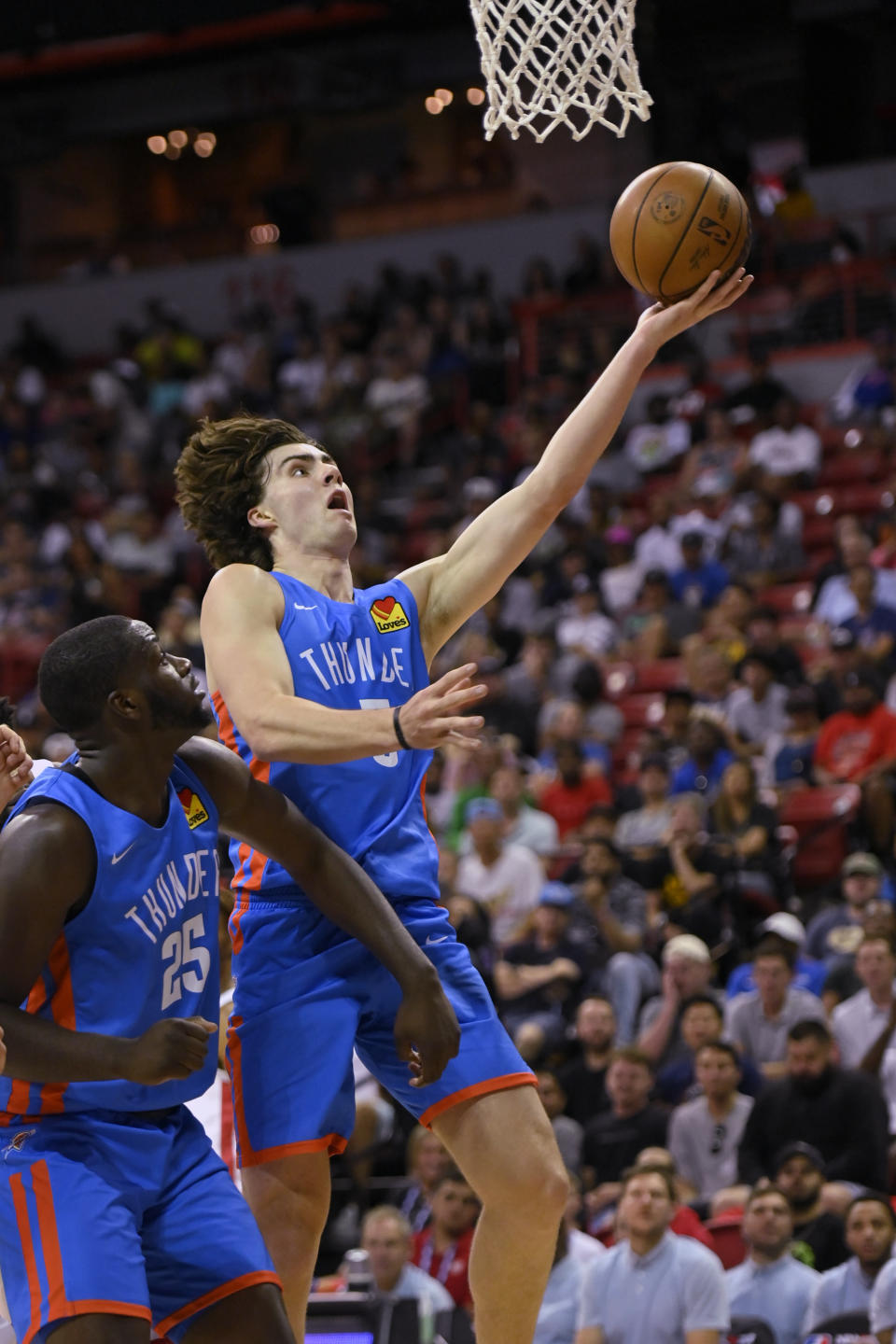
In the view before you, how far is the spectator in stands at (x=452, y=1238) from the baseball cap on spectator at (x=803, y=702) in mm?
3866

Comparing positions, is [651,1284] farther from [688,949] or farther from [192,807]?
[192,807]

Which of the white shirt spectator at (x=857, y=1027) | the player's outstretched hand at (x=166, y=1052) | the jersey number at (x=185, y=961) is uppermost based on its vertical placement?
the jersey number at (x=185, y=961)

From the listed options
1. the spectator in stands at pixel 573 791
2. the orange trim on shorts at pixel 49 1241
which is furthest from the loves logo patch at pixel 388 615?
the spectator in stands at pixel 573 791

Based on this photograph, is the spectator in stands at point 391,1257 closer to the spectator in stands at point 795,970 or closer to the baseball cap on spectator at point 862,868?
the spectator in stands at point 795,970

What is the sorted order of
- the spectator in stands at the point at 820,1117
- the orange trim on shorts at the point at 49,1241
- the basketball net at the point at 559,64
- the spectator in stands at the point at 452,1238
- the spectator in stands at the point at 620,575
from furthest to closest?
the spectator in stands at the point at 620,575
the spectator in stands at the point at 452,1238
the spectator in stands at the point at 820,1117
the basketball net at the point at 559,64
the orange trim on shorts at the point at 49,1241

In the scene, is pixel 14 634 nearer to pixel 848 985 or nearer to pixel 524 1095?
pixel 848 985

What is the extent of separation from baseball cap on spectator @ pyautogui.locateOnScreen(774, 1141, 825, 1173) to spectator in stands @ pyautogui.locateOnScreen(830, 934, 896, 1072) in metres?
0.46

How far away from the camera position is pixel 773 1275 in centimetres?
679

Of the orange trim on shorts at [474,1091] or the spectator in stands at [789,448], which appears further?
the spectator in stands at [789,448]

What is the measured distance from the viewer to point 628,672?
1250 cm

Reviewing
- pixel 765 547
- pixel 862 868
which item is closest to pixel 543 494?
pixel 862 868

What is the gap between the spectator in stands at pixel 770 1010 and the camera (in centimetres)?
813

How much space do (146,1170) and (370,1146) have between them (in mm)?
5525

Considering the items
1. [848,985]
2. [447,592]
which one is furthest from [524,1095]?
[848,985]
